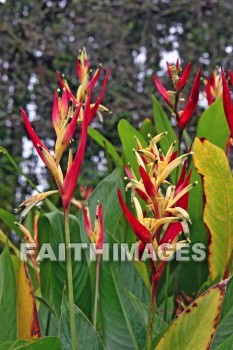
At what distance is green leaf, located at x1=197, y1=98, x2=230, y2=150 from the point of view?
4.36ft

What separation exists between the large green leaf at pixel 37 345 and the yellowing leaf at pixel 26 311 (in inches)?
8.8

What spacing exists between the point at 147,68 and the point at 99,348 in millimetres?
4454

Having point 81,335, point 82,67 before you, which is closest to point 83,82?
point 82,67

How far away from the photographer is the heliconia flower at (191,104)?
3.06 ft

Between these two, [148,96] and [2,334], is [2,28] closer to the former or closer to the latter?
[148,96]

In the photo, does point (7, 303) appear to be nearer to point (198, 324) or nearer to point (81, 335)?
point (81, 335)

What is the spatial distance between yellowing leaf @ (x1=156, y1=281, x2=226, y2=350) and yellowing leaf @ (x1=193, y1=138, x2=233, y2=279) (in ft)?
0.91

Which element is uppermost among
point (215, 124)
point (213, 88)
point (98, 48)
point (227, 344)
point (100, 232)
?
point (98, 48)

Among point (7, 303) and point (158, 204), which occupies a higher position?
point (158, 204)

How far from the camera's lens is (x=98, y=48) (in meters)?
4.92

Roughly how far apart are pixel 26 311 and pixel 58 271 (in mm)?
166

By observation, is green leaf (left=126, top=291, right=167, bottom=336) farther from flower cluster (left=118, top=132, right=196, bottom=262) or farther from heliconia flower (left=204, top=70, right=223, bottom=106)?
heliconia flower (left=204, top=70, right=223, bottom=106)

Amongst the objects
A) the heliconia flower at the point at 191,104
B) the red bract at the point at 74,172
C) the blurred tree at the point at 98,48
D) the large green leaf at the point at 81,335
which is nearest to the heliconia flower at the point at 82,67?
the heliconia flower at the point at 191,104

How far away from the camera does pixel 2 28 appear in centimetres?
474
